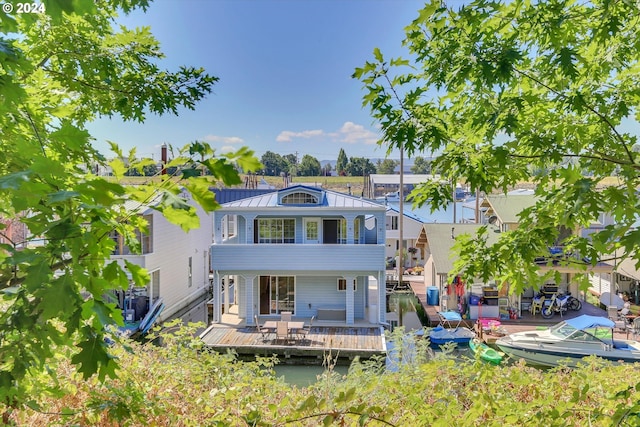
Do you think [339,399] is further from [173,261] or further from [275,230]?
[173,261]

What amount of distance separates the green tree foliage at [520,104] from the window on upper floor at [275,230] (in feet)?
35.2

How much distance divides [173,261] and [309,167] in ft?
168

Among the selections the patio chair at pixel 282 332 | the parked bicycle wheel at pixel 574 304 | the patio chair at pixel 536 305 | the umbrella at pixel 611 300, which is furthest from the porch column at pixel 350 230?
the umbrella at pixel 611 300

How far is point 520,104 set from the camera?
2432 millimetres

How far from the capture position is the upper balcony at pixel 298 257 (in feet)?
41.3

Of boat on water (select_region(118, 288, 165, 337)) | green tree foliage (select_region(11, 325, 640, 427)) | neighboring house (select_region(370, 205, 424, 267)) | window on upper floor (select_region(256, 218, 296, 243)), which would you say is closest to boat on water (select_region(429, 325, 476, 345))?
window on upper floor (select_region(256, 218, 296, 243))

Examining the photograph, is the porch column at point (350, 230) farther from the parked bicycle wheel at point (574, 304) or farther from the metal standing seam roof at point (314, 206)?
the parked bicycle wheel at point (574, 304)

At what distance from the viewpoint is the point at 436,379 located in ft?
9.23

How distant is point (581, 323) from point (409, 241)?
576 inches

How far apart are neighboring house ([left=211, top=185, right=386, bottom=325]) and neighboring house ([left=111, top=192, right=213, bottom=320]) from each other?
1.73 meters

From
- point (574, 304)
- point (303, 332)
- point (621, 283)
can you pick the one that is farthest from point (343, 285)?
point (621, 283)

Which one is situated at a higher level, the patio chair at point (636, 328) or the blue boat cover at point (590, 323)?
the blue boat cover at point (590, 323)

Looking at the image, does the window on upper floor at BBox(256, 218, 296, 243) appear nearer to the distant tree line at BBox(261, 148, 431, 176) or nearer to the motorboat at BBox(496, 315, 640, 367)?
the motorboat at BBox(496, 315, 640, 367)

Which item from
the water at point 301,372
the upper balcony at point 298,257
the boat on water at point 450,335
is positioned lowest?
the water at point 301,372
